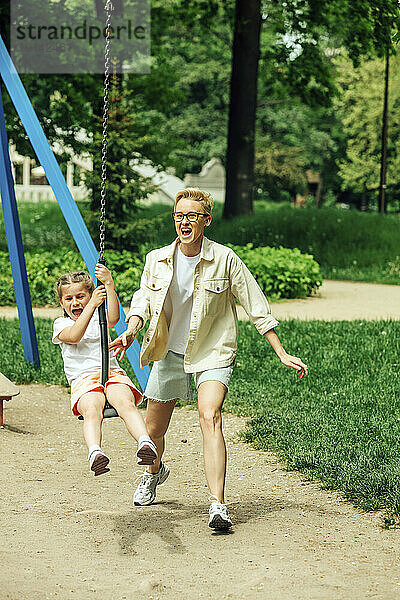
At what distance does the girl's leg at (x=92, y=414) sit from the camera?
4.54m

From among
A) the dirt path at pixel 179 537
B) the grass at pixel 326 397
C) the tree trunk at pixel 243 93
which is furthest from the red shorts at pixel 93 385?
the tree trunk at pixel 243 93

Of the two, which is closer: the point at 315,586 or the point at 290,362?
the point at 315,586

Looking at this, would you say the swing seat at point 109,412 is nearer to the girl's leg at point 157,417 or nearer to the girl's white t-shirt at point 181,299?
the girl's leg at point 157,417

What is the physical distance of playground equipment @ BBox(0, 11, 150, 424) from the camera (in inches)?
273

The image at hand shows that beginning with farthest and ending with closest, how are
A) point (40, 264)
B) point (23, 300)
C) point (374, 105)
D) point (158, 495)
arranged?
point (374, 105), point (40, 264), point (23, 300), point (158, 495)

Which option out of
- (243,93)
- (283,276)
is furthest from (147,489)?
(243,93)

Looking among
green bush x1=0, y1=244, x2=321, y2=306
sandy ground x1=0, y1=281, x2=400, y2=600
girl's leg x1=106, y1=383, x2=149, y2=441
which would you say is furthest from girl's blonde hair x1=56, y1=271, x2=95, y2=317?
green bush x1=0, y1=244, x2=321, y2=306

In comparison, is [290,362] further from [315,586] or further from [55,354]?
[55,354]

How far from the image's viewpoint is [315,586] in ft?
12.7

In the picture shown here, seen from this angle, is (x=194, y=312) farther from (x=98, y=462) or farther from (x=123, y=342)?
(x=98, y=462)

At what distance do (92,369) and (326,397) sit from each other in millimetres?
3104

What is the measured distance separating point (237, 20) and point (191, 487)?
17.1m

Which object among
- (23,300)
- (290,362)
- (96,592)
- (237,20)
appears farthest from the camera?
(237,20)

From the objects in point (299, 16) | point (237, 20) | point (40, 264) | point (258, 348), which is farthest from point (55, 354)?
point (299, 16)
